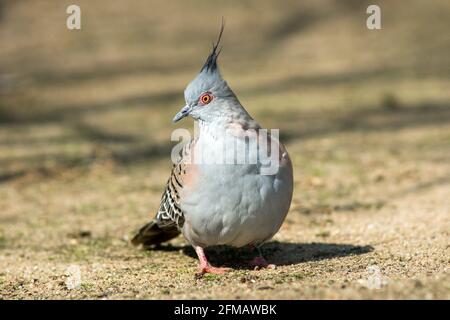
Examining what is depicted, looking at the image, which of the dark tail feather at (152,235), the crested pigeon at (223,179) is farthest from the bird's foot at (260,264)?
the dark tail feather at (152,235)

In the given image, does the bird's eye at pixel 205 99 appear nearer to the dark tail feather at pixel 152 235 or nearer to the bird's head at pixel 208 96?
the bird's head at pixel 208 96

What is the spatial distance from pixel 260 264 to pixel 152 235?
114 cm

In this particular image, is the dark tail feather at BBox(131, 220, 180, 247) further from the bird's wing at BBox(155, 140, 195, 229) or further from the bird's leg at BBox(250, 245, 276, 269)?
the bird's leg at BBox(250, 245, 276, 269)

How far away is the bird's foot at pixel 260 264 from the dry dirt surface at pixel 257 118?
0.23ft

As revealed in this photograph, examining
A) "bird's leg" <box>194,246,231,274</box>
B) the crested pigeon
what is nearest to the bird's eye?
the crested pigeon

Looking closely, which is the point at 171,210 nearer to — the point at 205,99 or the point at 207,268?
the point at 207,268

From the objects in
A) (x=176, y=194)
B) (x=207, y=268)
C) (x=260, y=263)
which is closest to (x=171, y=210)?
(x=176, y=194)

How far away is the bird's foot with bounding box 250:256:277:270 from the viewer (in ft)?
17.9

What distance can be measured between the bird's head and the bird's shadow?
117 cm

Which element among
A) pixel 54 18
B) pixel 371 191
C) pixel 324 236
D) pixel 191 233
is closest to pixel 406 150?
pixel 371 191

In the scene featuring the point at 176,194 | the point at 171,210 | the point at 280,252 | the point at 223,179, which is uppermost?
the point at 223,179

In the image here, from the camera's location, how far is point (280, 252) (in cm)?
609

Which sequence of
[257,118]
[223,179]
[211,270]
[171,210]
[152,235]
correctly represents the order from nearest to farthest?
[223,179] < [211,270] < [171,210] < [152,235] < [257,118]

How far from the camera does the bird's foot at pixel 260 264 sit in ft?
17.9
